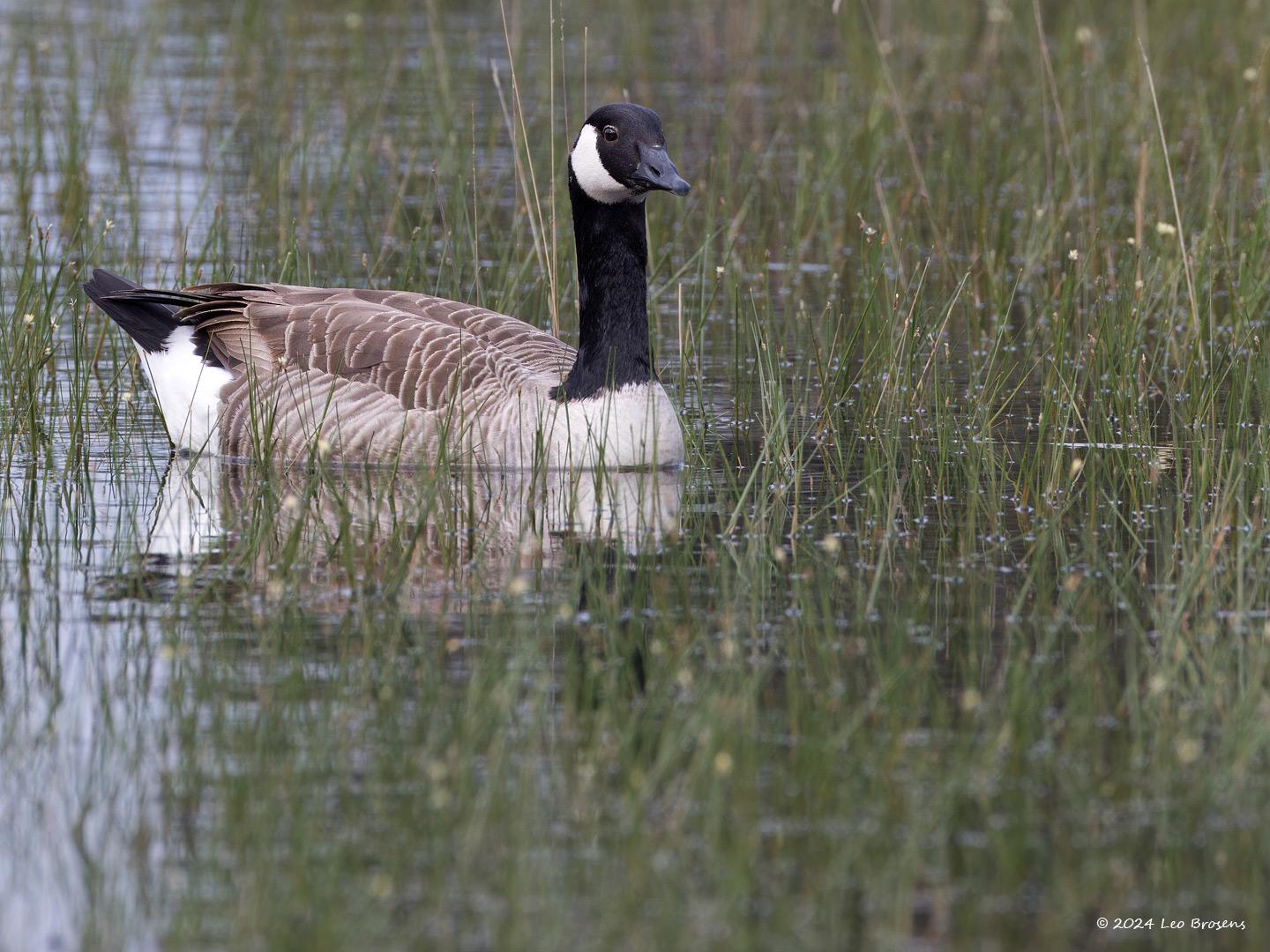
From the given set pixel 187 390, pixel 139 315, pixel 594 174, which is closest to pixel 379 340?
pixel 187 390

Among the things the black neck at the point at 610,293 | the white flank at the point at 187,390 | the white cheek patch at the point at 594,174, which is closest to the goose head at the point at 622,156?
the white cheek patch at the point at 594,174

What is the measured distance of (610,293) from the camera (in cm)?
962

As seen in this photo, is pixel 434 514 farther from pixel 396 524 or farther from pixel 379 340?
pixel 379 340

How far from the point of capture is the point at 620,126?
918 cm

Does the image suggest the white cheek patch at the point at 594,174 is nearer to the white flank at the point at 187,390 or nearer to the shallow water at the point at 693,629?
the shallow water at the point at 693,629

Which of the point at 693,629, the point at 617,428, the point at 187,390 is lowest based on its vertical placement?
the point at 693,629

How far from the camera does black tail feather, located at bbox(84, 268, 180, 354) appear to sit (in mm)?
10242

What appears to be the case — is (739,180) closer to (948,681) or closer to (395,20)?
(948,681)

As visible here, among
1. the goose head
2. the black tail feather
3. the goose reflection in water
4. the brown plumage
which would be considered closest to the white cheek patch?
the goose head

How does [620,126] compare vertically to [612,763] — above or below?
above

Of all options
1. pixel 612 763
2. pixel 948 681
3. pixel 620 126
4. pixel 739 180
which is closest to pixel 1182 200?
pixel 739 180

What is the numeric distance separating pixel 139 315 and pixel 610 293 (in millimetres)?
2631

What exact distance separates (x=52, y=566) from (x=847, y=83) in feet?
43.4

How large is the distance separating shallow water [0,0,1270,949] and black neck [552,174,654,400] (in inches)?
23.8
